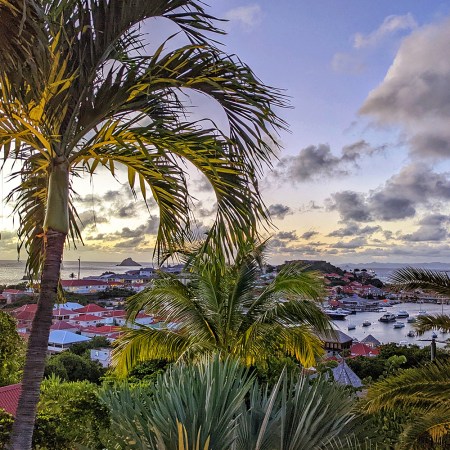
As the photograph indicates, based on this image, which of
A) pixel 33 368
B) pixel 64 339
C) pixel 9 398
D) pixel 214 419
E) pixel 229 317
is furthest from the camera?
pixel 64 339

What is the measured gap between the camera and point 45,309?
3215mm

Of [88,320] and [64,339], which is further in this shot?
[88,320]

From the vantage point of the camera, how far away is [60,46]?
290 centimetres

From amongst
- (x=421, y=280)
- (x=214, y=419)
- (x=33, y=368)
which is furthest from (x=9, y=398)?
(x=421, y=280)

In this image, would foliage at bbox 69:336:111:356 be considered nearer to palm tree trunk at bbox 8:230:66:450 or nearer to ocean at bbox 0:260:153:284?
ocean at bbox 0:260:153:284

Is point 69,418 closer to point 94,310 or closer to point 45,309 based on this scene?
point 45,309

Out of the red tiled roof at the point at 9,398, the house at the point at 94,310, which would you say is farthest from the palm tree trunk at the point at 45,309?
the house at the point at 94,310

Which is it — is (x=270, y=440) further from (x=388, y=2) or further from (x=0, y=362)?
(x=388, y=2)

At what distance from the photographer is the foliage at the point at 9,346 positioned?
578 centimetres

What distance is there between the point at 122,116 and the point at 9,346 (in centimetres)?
392

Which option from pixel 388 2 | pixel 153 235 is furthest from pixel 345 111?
pixel 153 235

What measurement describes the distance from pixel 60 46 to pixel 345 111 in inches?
345

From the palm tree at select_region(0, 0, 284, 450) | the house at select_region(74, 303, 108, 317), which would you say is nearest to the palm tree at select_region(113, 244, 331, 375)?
the palm tree at select_region(0, 0, 284, 450)

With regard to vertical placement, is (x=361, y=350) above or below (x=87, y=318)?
below
